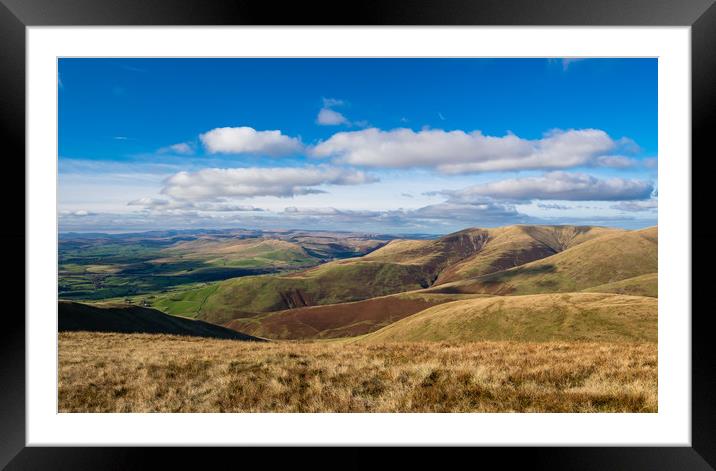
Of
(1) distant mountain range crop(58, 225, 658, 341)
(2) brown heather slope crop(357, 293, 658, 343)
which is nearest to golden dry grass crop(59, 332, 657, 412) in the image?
(2) brown heather slope crop(357, 293, 658, 343)

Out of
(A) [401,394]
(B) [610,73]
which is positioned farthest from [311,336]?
(B) [610,73]

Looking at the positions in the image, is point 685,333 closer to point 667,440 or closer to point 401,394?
point 667,440

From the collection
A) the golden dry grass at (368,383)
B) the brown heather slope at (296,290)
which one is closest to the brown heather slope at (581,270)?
the brown heather slope at (296,290)

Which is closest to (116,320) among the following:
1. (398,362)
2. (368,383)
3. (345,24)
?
(398,362)

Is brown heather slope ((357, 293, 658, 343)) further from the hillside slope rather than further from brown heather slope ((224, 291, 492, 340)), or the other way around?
brown heather slope ((224, 291, 492, 340))

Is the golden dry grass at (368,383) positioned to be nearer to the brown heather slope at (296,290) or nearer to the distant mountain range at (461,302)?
the distant mountain range at (461,302)

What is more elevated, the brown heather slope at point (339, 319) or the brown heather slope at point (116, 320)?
the brown heather slope at point (116, 320)

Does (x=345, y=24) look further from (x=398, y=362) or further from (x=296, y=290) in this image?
(x=296, y=290)
